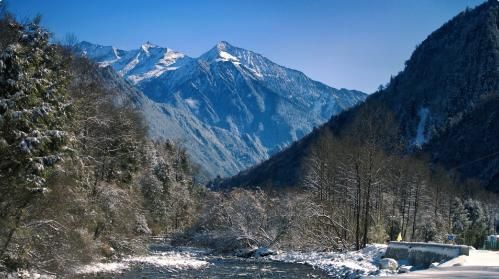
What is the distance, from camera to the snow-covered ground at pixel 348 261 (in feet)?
105

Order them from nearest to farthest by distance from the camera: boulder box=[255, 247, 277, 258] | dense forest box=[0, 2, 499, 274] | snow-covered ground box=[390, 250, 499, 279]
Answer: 1. snow-covered ground box=[390, 250, 499, 279]
2. dense forest box=[0, 2, 499, 274]
3. boulder box=[255, 247, 277, 258]

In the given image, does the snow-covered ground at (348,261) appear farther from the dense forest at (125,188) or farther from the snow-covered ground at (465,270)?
the snow-covered ground at (465,270)

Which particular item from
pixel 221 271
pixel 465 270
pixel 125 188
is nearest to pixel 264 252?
pixel 125 188

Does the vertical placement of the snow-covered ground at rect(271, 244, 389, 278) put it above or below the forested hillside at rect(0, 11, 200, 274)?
below

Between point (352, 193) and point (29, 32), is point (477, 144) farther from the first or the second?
point (29, 32)

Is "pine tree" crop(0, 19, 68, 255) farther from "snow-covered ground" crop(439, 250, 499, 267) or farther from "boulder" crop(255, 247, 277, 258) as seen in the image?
"boulder" crop(255, 247, 277, 258)

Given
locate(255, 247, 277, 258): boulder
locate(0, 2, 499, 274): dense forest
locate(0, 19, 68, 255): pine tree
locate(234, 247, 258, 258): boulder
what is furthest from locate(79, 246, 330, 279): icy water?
locate(234, 247, 258, 258): boulder

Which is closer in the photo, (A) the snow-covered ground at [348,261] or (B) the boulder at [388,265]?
(B) the boulder at [388,265]

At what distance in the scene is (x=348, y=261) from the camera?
37.6 m

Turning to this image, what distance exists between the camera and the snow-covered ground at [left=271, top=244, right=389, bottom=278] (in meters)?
32.0

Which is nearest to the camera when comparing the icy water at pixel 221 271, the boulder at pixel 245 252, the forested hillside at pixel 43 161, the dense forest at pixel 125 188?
the forested hillside at pixel 43 161

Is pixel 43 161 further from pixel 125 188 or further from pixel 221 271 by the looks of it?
pixel 125 188

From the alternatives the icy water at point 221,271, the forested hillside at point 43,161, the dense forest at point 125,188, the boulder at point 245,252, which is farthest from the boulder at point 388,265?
the boulder at point 245,252

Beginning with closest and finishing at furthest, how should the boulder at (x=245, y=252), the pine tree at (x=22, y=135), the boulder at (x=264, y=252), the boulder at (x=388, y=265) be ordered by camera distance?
the pine tree at (x=22, y=135) < the boulder at (x=388, y=265) < the boulder at (x=264, y=252) < the boulder at (x=245, y=252)
